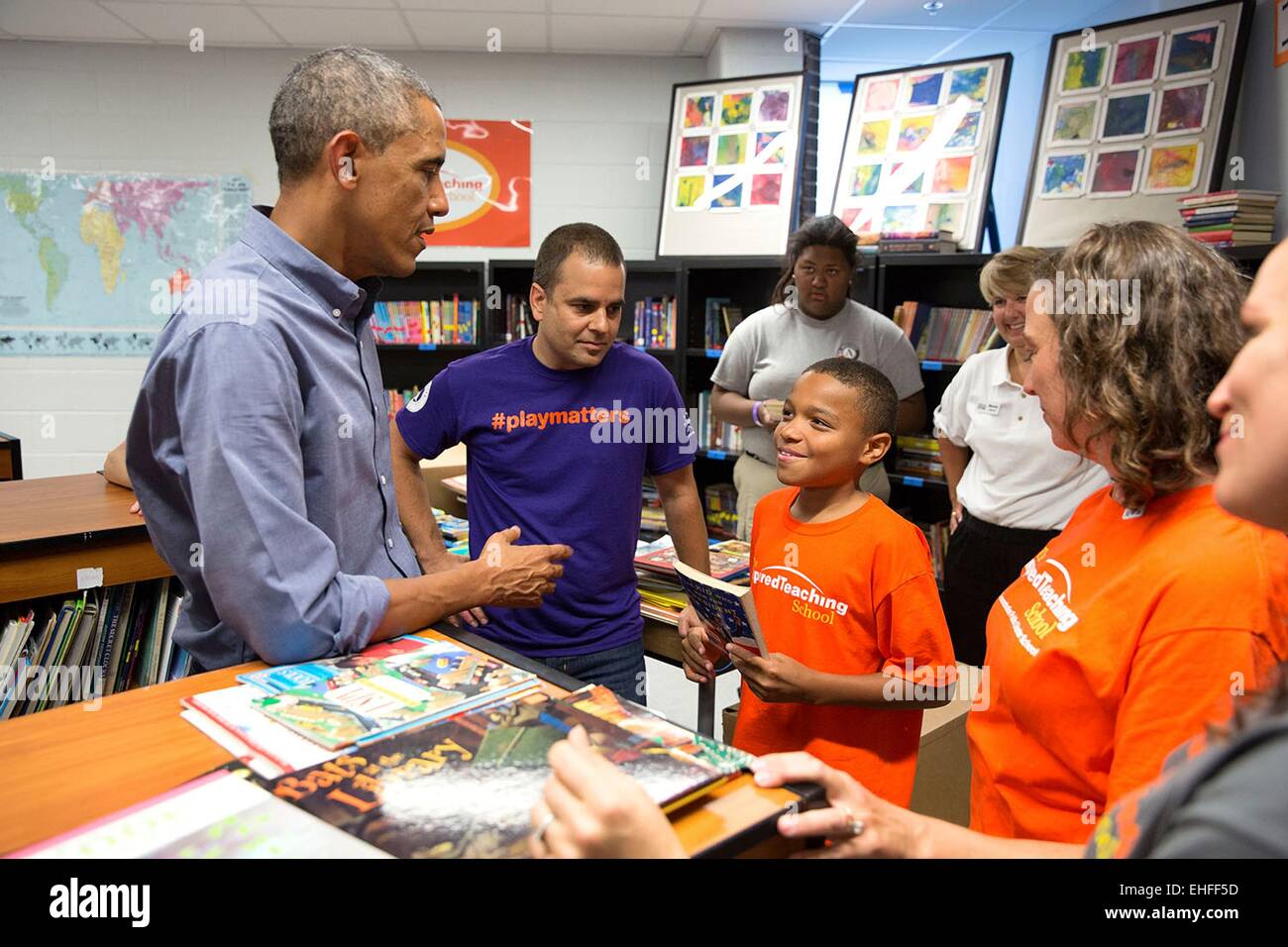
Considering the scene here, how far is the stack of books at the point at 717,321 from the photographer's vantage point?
5.07 meters

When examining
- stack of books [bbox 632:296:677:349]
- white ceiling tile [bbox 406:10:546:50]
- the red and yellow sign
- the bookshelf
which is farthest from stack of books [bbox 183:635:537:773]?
the red and yellow sign

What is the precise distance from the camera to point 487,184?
5734 mm

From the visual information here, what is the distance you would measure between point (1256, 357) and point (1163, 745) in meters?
0.46

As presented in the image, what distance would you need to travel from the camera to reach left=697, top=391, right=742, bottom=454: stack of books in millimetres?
5027

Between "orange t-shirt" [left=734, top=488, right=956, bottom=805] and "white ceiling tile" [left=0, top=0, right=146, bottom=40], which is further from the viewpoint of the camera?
"white ceiling tile" [left=0, top=0, right=146, bottom=40]

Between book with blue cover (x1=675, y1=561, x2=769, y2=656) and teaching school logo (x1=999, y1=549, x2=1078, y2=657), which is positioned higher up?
teaching school logo (x1=999, y1=549, x2=1078, y2=657)

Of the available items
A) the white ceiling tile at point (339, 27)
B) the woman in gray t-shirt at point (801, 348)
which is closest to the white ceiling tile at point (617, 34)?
the white ceiling tile at point (339, 27)

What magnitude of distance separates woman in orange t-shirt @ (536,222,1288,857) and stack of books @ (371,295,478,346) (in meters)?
4.79

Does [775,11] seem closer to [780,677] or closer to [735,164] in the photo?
[735,164]

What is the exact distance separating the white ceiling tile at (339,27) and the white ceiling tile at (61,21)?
94cm

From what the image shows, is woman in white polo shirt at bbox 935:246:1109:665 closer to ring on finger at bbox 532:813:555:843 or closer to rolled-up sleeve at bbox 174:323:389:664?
rolled-up sleeve at bbox 174:323:389:664
